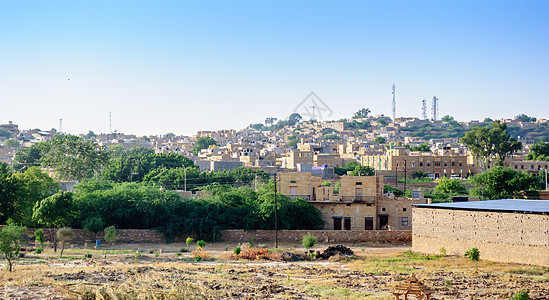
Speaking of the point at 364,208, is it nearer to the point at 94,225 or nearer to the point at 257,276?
the point at 94,225

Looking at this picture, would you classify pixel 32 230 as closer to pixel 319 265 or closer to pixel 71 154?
pixel 319 265

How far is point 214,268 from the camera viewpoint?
1245 inches

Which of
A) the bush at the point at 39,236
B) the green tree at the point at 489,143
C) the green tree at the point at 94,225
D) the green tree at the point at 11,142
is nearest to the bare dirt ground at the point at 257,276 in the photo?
the bush at the point at 39,236

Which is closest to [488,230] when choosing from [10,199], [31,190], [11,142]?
[10,199]

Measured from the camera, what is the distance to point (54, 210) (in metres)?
38.2

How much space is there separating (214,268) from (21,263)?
927 centimetres

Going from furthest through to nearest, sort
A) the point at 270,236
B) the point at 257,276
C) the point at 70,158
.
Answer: the point at 70,158 → the point at 270,236 → the point at 257,276

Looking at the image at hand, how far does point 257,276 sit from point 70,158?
45.5 m

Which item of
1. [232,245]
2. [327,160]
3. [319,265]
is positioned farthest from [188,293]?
[327,160]

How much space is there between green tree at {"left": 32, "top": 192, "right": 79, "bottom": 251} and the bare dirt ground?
1.98m

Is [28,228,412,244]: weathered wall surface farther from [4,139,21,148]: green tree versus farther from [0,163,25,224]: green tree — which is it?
[4,139,21,148]: green tree

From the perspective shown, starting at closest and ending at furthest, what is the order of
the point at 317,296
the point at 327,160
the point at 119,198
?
1. the point at 317,296
2. the point at 119,198
3. the point at 327,160

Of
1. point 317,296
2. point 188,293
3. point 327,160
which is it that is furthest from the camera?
point 327,160

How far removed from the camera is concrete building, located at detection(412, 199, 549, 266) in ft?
105
